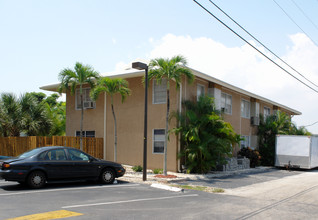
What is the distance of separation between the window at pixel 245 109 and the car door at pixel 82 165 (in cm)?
1495

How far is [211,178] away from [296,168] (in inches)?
407

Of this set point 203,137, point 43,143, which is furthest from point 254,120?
point 43,143

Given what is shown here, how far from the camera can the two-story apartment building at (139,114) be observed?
684 inches

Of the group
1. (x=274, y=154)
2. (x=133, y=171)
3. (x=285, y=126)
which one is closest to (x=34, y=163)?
(x=133, y=171)

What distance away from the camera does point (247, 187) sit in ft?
43.1

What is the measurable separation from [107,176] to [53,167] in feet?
7.22

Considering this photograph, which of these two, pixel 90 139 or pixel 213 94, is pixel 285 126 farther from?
pixel 90 139

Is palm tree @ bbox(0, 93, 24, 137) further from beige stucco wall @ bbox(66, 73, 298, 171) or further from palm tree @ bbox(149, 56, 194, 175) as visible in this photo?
palm tree @ bbox(149, 56, 194, 175)

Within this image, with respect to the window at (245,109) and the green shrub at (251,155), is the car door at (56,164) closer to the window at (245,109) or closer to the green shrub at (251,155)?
the green shrub at (251,155)

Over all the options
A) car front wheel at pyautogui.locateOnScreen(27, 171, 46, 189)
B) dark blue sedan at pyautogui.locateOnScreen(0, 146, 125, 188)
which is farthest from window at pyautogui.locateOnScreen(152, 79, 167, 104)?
car front wheel at pyautogui.locateOnScreen(27, 171, 46, 189)

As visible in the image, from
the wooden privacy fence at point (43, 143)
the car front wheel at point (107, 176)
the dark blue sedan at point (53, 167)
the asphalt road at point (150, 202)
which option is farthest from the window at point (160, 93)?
the asphalt road at point (150, 202)

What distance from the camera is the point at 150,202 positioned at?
30.3ft

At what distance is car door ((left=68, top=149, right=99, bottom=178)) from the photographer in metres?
11.7

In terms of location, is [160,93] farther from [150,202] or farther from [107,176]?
[150,202]
